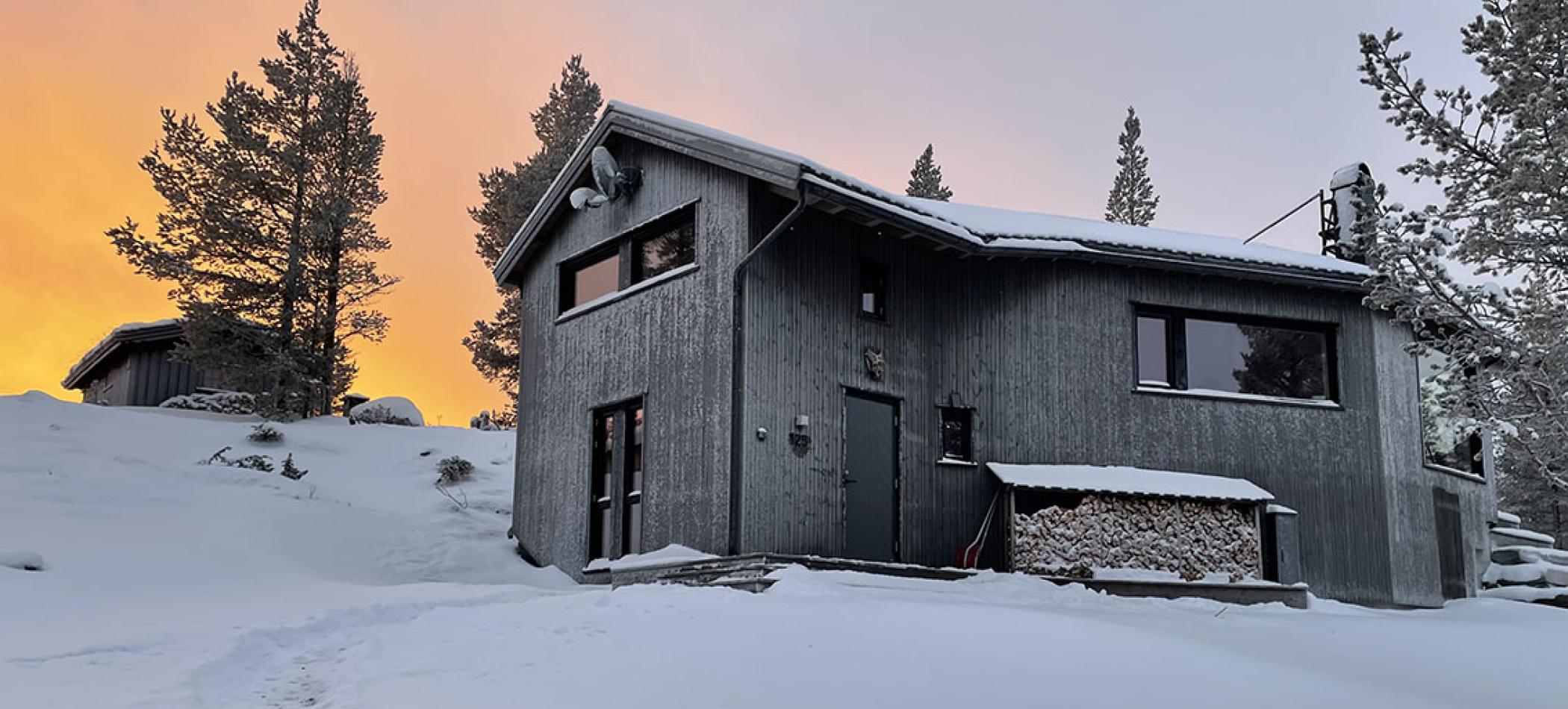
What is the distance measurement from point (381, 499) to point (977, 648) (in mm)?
13676

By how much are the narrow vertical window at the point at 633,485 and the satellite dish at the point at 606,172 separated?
2633mm

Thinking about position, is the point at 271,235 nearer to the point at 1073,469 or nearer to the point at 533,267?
the point at 533,267

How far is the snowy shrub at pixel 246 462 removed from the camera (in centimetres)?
1934

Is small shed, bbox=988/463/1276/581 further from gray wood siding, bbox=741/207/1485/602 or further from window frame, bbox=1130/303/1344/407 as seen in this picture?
window frame, bbox=1130/303/1344/407

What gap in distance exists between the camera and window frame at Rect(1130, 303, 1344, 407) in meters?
14.4

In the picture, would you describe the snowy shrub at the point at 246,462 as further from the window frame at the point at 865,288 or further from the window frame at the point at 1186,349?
the window frame at the point at 1186,349

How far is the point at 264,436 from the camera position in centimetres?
2288

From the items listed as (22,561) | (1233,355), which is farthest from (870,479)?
(22,561)

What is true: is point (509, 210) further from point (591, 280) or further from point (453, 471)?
point (591, 280)

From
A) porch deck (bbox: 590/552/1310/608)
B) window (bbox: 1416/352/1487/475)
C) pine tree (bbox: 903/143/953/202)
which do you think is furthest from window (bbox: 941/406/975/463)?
pine tree (bbox: 903/143/953/202)

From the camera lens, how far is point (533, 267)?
16.1 meters

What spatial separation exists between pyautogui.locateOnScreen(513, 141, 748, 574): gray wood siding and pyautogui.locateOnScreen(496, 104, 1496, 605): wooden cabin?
0.13 ft

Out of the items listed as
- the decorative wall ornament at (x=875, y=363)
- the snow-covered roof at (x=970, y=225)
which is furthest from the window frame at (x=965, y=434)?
the snow-covered roof at (x=970, y=225)

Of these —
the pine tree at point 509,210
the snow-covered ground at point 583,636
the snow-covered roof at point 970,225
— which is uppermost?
the pine tree at point 509,210
